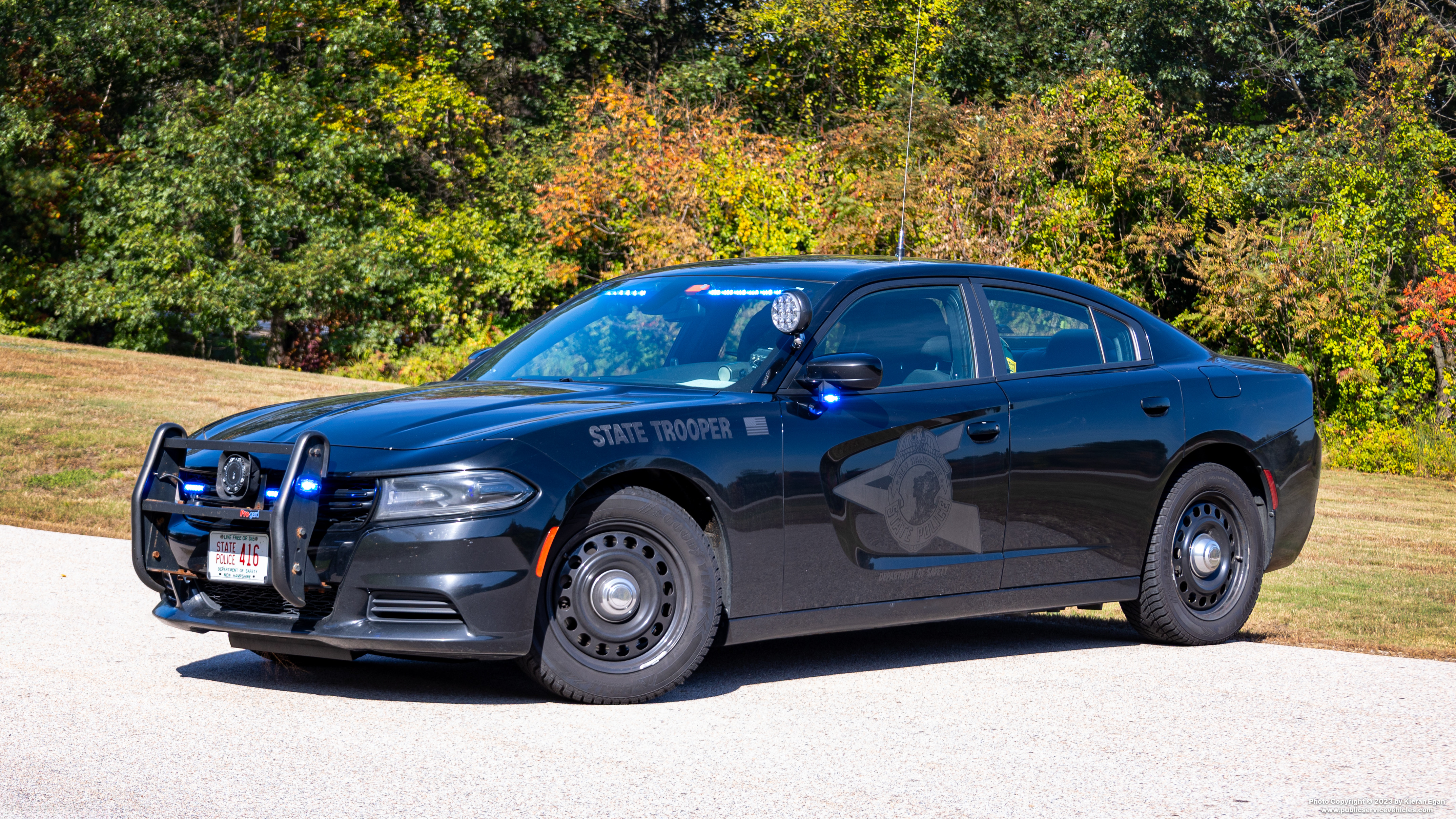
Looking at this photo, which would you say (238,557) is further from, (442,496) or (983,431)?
(983,431)

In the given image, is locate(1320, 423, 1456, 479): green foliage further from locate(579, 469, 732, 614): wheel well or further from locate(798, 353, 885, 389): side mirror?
locate(579, 469, 732, 614): wheel well

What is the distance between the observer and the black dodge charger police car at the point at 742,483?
5.06 m

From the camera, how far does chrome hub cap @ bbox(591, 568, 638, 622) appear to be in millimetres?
5312

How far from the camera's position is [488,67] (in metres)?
35.7

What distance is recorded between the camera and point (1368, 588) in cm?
979

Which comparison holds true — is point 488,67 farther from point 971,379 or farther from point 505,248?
point 971,379

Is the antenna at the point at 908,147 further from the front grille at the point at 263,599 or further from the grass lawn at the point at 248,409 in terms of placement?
the front grille at the point at 263,599

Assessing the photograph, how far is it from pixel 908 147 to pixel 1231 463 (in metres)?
2.57

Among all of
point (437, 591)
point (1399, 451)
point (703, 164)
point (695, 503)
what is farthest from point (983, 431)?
point (703, 164)

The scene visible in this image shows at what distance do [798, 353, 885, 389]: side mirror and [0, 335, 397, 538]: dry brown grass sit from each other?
6.27 metres

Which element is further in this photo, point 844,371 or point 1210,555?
point 1210,555

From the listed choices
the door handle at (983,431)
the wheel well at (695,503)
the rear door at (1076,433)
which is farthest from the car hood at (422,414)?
the rear door at (1076,433)

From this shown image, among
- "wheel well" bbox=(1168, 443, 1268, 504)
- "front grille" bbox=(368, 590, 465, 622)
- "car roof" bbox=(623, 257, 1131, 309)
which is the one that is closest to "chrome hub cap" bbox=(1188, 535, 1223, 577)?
"wheel well" bbox=(1168, 443, 1268, 504)

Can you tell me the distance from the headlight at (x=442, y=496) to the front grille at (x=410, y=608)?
259mm
